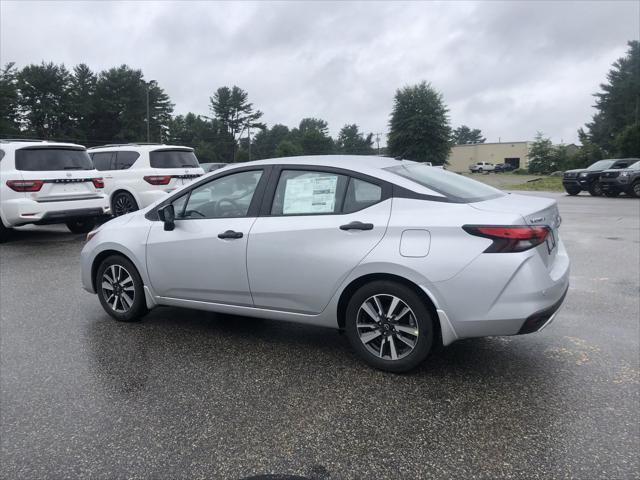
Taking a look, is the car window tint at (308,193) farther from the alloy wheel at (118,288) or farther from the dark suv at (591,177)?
the dark suv at (591,177)

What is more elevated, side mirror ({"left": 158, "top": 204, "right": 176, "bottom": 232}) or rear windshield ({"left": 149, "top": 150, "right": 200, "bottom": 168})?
rear windshield ({"left": 149, "top": 150, "right": 200, "bottom": 168})

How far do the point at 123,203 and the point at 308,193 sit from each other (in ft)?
30.6

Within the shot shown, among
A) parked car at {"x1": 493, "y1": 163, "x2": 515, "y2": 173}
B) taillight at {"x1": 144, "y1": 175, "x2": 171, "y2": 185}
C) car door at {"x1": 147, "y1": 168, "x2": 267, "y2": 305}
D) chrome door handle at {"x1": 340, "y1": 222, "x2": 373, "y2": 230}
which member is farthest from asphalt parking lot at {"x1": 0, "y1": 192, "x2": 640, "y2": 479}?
parked car at {"x1": 493, "y1": 163, "x2": 515, "y2": 173}

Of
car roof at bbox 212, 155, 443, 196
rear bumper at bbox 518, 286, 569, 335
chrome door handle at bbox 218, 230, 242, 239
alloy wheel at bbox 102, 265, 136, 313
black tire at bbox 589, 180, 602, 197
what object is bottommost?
alloy wheel at bbox 102, 265, 136, 313

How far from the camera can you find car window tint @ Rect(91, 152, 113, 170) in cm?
1248

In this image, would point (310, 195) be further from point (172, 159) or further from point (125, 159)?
point (125, 159)

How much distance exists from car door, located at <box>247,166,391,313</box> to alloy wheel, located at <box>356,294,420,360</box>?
0.30 m

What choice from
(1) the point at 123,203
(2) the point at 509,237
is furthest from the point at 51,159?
(2) the point at 509,237

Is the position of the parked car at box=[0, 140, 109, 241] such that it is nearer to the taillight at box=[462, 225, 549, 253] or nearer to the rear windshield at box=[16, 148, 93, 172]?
the rear windshield at box=[16, 148, 93, 172]

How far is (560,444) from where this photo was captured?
286cm

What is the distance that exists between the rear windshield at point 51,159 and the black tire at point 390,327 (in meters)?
7.76

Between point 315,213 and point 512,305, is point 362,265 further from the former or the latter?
point 512,305

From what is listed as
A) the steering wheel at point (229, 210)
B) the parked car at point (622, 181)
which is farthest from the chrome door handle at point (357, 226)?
the parked car at point (622, 181)

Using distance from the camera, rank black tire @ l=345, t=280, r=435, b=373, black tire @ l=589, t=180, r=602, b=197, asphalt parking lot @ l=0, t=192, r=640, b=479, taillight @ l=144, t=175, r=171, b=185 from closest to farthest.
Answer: asphalt parking lot @ l=0, t=192, r=640, b=479 → black tire @ l=345, t=280, r=435, b=373 → taillight @ l=144, t=175, r=171, b=185 → black tire @ l=589, t=180, r=602, b=197
